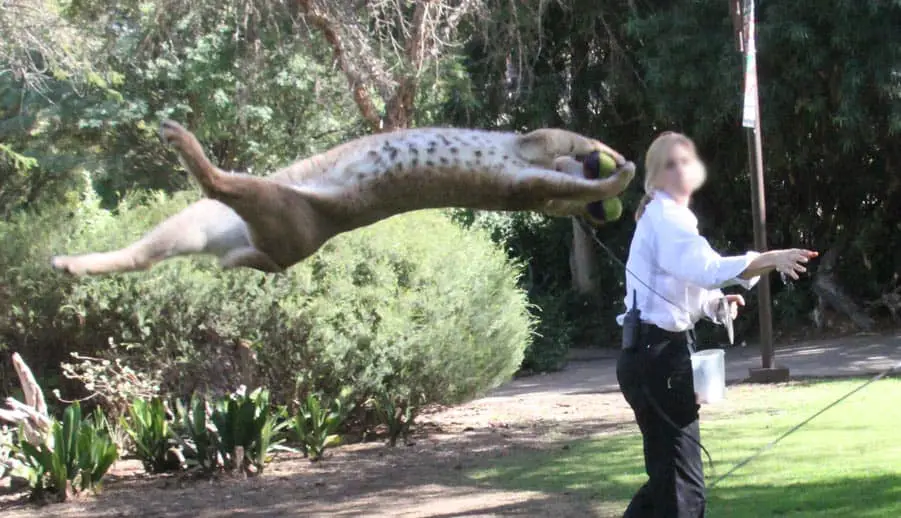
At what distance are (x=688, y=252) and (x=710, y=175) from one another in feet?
48.5

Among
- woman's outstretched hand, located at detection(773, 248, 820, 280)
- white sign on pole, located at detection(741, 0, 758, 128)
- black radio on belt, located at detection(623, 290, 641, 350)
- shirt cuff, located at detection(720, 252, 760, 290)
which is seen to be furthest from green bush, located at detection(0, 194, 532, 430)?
woman's outstretched hand, located at detection(773, 248, 820, 280)

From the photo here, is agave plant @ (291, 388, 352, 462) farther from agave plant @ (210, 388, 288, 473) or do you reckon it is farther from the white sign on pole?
the white sign on pole

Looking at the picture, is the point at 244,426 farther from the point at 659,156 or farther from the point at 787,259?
the point at 787,259

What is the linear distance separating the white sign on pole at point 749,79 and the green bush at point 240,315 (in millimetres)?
3607

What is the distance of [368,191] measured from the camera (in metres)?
3.02

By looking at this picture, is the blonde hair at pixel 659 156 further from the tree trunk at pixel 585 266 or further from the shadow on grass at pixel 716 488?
the tree trunk at pixel 585 266

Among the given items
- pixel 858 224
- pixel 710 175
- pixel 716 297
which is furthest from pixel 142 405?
pixel 858 224

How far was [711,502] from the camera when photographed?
7.03m

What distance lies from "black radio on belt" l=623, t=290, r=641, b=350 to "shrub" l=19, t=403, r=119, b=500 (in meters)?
5.71

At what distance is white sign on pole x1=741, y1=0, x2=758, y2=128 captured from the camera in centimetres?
1131

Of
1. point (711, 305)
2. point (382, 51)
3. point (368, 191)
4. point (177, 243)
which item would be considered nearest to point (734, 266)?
point (711, 305)

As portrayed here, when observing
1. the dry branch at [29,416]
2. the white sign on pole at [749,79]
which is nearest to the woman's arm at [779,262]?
the dry branch at [29,416]

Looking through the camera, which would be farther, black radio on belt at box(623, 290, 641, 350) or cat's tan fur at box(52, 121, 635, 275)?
black radio on belt at box(623, 290, 641, 350)

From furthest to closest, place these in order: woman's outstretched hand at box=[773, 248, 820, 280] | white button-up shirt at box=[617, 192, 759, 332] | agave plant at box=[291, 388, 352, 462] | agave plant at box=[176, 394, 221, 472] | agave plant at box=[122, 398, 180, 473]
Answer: agave plant at box=[291, 388, 352, 462] < agave plant at box=[122, 398, 180, 473] < agave plant at box=[176, 394, 221, 472] < white button-up shirt at box=[617, 192, 759, 332] < woman's outstretched hand at box=[773, 248, 820, 280]
